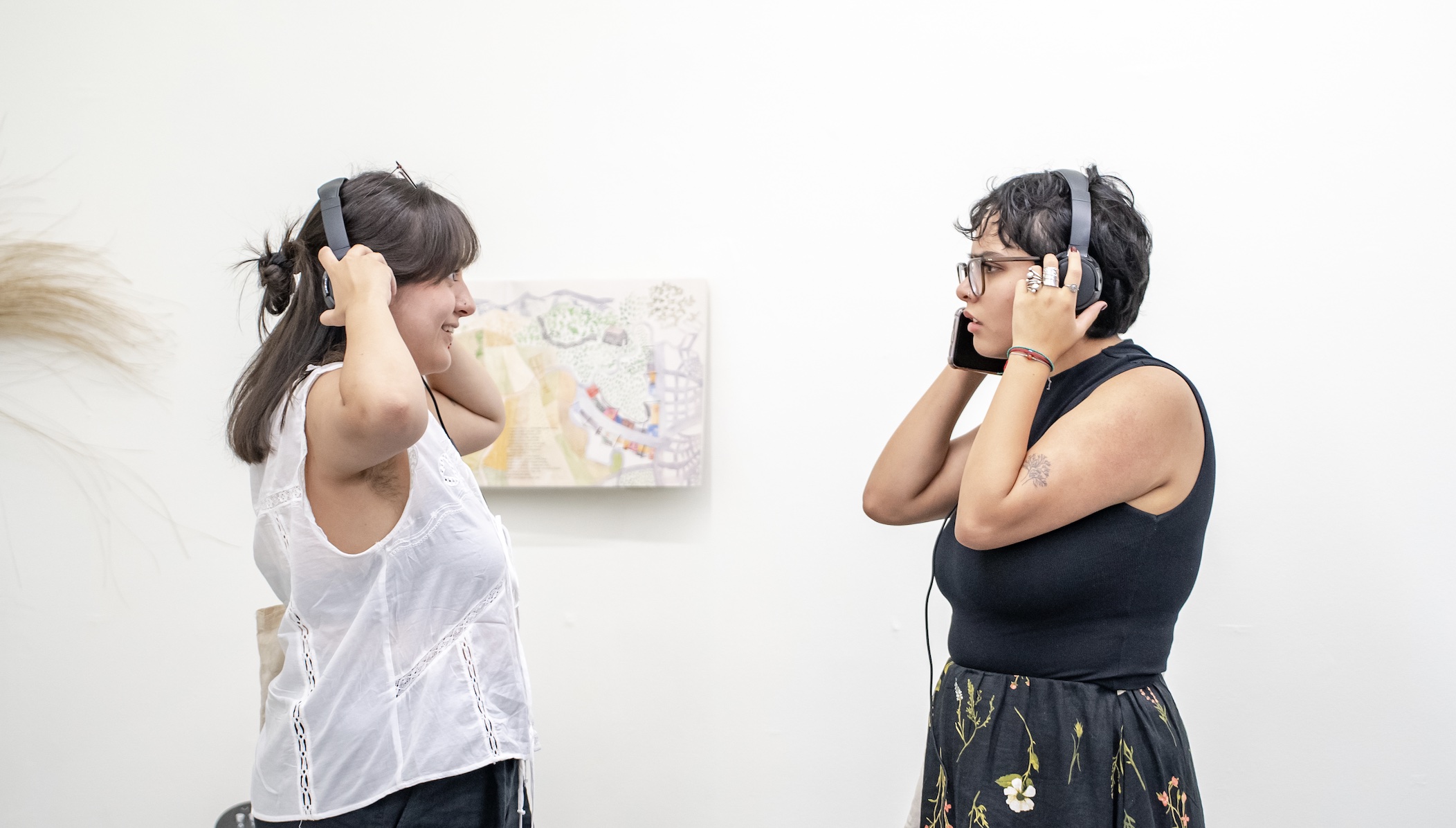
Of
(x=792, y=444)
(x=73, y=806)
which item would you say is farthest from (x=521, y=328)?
(x=73, y=806)

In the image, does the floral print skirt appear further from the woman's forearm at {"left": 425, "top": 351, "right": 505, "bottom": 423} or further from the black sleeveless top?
the woman's forearm at {"left": 425, "top": 351, "right": 505, "bottom": 423}

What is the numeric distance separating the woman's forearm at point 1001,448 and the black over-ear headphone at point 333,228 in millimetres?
784

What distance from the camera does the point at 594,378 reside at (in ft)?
6.40

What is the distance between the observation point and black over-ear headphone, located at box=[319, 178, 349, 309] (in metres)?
1.10

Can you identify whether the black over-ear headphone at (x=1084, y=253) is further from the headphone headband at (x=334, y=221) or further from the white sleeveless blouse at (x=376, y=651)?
the white sleeveless blouse at (x=376, y=651)

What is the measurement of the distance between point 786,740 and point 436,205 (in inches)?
53.0

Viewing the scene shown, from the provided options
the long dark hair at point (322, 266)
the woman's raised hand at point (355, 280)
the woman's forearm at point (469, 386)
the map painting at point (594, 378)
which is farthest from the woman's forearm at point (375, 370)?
the map painting at point (594, 378)

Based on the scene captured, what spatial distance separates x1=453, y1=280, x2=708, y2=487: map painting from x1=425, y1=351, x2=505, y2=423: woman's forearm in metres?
0.42

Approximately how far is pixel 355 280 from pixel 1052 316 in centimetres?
81

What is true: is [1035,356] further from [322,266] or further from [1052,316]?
[322,266]

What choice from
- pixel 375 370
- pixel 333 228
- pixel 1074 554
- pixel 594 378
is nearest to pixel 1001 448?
pixel 1074 554

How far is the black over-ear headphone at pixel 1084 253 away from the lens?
44.4 inches

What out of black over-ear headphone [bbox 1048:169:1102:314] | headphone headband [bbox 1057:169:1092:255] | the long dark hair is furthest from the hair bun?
headphone headband [bbox 1057:169:1092:255]

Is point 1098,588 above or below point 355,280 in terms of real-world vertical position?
below
